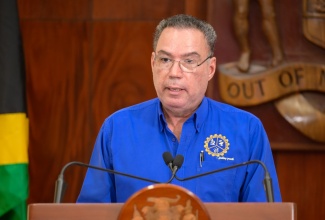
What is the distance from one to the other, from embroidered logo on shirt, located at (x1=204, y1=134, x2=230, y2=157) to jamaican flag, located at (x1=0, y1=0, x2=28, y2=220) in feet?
3.60

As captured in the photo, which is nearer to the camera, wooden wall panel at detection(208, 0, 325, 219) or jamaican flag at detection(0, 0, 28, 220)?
jamaican flag at detection(0, 0, 28, 220)

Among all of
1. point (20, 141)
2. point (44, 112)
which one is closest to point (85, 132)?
point (44, 112)

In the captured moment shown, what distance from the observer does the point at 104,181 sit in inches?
103

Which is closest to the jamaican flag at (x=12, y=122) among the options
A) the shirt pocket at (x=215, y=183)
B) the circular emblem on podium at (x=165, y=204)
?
the shirt pocket at (x=215, y=183)

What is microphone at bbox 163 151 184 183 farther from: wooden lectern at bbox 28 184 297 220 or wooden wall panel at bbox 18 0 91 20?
wooden wall panel at bbox 18 0 91 20

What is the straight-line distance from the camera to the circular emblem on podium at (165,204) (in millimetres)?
1811

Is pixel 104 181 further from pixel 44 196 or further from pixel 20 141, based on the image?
pixel 44 196

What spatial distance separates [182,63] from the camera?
2.62 meters

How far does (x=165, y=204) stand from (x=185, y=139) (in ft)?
2.85

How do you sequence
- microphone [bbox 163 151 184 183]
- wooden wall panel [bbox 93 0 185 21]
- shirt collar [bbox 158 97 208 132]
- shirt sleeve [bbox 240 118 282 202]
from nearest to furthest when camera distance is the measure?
microphone [bbox 163 151 184 183] → shirt sleeve [bbox 240 118 282 202] → shirt collar [bbox 158 97 208 132] → wooden wall panel [bbox 93 0 185 21]

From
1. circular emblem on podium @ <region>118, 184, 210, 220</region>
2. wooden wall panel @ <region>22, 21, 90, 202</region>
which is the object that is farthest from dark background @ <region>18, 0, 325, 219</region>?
circular emblem on podium @ <region>118, 184, 210, 220</region>

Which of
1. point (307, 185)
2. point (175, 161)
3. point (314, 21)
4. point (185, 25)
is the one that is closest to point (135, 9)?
point (314, 21)

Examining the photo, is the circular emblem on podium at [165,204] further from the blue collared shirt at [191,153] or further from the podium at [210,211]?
the blue collared shirt at [191,153]

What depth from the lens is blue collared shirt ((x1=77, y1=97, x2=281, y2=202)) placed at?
102 inches
